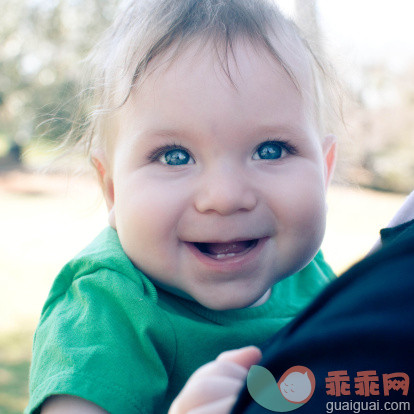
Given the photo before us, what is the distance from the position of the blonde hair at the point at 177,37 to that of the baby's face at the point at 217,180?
47mm

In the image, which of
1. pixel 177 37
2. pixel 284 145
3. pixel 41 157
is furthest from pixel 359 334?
pixel 41 157

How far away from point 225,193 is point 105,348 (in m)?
0.45

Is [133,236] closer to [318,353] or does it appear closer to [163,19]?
[163,19]

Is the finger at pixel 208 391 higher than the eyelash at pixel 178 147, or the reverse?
the eyelash at pixel 178 147

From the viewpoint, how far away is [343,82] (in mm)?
2170

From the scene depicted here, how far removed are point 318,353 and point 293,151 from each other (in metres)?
0.82

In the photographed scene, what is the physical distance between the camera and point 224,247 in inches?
53.8

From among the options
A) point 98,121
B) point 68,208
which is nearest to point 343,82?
point 98,121

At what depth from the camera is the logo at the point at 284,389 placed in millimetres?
688

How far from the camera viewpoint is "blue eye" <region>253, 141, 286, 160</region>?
1371 mm

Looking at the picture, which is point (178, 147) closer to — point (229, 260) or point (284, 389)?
point (229, 260)

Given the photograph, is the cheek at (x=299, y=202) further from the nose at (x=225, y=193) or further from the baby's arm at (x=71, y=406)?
the baby's arm at (x=71, y=406)

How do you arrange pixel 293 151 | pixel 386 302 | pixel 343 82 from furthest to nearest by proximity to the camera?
pixel 343 82, pixel 293 151, pixel 386 302

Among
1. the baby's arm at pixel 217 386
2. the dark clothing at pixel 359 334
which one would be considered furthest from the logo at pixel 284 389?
the baby's arm at pixel 217 386
